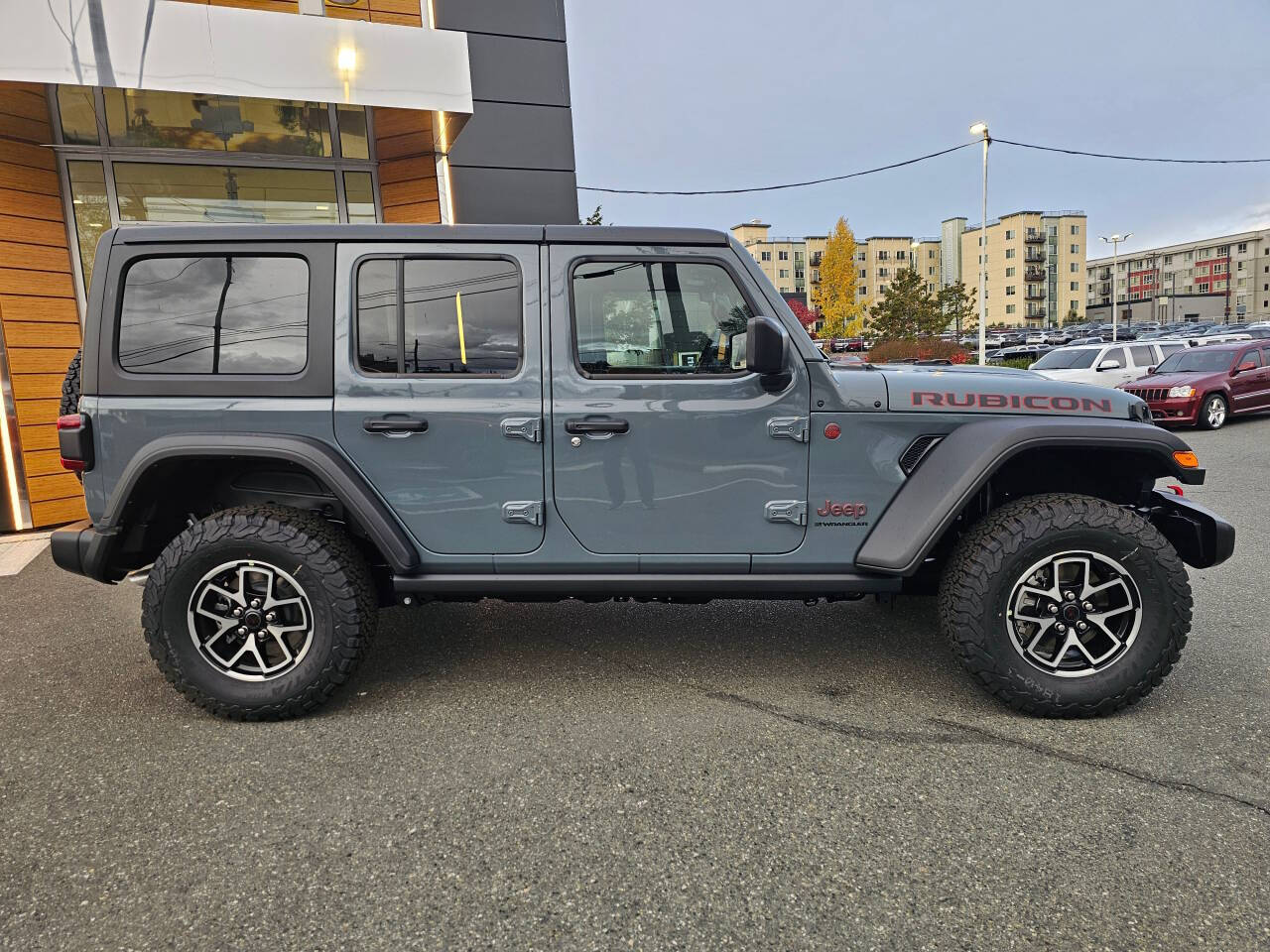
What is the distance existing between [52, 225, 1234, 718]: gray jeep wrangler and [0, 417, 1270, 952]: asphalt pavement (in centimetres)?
40

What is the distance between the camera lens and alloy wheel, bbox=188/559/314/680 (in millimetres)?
2980

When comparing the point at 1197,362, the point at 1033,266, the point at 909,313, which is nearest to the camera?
the point at 1197,362

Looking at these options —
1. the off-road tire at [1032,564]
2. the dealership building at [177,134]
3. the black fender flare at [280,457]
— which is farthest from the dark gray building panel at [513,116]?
the off-road tire at [1032,564]

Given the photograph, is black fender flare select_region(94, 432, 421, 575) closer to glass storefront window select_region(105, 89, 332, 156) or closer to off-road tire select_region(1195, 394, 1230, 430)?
glass storefront window select_region(105, 89, 332, 156)

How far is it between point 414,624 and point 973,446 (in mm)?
3003

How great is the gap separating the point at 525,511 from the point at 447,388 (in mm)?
582

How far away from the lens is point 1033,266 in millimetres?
93562

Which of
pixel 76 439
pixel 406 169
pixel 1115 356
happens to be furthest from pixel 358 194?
pixel 1115 356

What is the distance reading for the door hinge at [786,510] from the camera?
299 centimetres

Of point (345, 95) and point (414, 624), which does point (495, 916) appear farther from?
point (345, 95)

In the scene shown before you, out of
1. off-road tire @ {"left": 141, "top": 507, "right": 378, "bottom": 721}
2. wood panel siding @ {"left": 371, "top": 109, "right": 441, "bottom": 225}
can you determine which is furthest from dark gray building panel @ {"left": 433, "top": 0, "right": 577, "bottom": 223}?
off-road tire @ {"left": 141, "top": 507, "right": 378, "bottom": 721}

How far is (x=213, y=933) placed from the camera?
1859 millimetres

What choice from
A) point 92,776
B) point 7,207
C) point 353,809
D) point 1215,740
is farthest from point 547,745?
point 7,207

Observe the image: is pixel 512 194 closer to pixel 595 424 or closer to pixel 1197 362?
pixel 595 424
